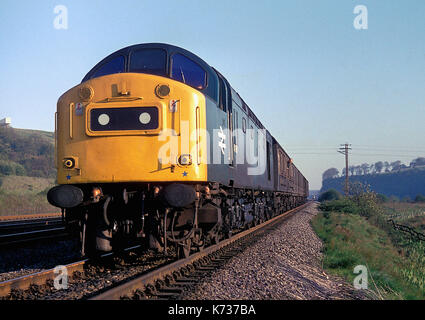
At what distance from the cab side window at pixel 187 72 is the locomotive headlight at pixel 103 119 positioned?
152 cm

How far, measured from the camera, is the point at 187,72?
26.0ft

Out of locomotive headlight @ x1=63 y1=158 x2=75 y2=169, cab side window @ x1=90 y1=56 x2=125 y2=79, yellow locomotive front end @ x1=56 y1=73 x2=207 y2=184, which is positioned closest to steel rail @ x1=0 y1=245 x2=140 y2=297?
yellow locomotive front end @ x1=56 y1=73 x2=207 y2=184

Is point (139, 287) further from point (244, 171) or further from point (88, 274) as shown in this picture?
point (244, 171)

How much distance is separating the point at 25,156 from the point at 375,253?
73980mm

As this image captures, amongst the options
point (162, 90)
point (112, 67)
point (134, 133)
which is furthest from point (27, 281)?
point (112, 67)

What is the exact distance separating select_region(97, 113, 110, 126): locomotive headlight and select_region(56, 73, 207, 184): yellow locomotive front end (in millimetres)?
16

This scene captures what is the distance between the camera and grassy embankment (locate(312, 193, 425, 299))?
723 cm

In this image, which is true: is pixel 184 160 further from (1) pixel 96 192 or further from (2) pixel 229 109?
(2) pixel 229 109

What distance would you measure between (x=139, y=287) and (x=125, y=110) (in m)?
2.85

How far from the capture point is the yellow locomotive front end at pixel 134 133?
6723 millimetres

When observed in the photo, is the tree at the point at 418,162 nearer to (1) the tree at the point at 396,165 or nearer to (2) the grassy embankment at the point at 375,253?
(1) the tree at the point at 396,165

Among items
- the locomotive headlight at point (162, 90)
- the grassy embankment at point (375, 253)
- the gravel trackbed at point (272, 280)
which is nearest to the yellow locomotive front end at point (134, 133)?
the locomotive headlight at point (162, 90)

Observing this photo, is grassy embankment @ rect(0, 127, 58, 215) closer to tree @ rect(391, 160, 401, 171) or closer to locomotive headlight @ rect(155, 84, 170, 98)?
locomotive headlight @ rect(155, 84, 170, 98)

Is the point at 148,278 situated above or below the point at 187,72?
below
